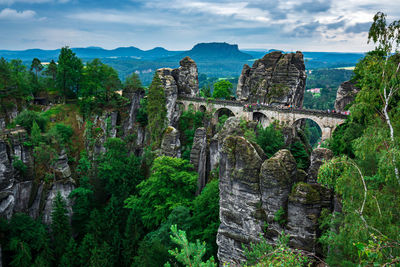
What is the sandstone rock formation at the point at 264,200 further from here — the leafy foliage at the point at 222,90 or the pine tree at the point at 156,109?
the leafy foliage at the point at 222,90

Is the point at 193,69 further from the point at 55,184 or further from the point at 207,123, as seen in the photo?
the point at 55,184

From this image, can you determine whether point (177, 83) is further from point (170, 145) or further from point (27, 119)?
point (27, 119)

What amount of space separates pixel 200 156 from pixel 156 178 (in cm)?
657

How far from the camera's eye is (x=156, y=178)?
3112 centimetres

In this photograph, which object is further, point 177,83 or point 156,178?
point 177,83

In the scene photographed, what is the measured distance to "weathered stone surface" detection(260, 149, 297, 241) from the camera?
16.3 metres

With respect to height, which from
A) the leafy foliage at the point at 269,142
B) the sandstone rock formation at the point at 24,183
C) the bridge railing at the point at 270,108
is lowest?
the sandstone rock formation at the point at 24,183

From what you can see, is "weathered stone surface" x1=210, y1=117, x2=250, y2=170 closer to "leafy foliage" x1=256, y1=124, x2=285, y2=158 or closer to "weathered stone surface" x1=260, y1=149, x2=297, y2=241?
"leafy foliage" x1=256, y1=124, x2=285, y2=158

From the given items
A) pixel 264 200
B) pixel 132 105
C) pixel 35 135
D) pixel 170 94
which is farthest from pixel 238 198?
pixel 132 105

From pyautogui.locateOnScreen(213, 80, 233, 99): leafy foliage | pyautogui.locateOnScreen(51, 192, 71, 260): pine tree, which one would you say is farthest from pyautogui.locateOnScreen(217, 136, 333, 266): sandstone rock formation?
pyautogui.locateOnScreen(213, 80, 233, 99): leafy foliage

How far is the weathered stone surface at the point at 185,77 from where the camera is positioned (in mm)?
48906

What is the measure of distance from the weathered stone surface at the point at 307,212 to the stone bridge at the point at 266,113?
21.5 metres

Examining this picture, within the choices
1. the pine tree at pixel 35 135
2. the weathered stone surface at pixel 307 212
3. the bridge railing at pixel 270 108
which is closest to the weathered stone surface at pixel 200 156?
the bridge railing at pixel 270 108

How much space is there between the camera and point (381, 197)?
33.2 ft
